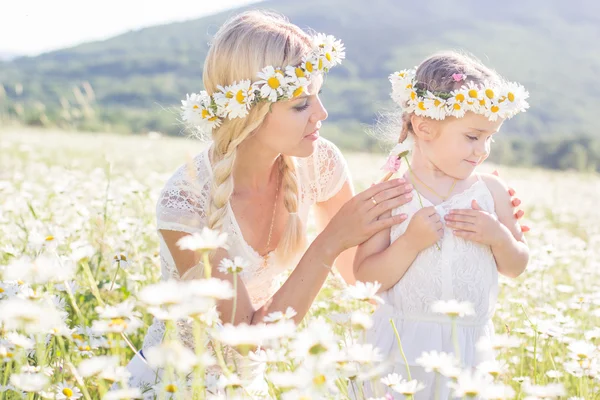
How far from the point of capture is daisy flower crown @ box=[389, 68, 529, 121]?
9.73 feet

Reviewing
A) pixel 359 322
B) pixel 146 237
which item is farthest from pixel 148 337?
pixel 359 322

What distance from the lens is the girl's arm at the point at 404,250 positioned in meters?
2.89

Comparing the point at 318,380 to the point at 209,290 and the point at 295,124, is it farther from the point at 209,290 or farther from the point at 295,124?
the point at 295,124

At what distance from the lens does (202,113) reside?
10.6ft

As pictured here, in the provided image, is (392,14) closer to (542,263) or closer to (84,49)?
(84,49)

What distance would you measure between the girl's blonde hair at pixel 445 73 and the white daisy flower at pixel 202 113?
2.75 ft

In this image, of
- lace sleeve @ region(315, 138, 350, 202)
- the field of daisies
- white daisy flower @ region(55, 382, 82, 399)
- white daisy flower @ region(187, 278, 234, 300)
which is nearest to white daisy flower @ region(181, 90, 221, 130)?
the field of daisies

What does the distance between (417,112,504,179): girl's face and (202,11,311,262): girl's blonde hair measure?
73cm

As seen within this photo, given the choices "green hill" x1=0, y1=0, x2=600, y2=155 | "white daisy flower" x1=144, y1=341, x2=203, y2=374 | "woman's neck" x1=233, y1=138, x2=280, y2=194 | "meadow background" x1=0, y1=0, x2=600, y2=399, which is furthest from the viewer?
"green hill" x1=0, y1=0, x2=600, y2=155

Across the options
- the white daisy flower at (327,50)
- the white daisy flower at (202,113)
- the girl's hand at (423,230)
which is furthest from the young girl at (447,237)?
the white daisy flower at (202,113)

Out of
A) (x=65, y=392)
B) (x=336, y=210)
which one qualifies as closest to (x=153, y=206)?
(x=336, y=210)

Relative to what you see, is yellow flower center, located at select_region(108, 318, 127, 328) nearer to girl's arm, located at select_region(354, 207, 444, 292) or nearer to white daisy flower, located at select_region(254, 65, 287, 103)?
girl's arm, located at select_region(354, 207, 444, 292)

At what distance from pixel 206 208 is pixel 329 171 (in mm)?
784

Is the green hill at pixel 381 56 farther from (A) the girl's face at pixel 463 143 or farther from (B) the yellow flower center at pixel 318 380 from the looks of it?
(B) the yellow flower center at pixel 318 380
